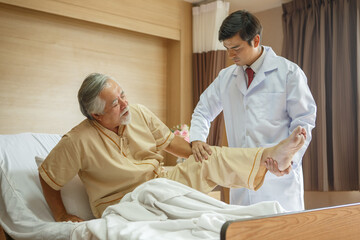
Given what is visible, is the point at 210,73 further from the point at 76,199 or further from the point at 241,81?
the point at 76,199

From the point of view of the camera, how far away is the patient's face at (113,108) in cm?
215

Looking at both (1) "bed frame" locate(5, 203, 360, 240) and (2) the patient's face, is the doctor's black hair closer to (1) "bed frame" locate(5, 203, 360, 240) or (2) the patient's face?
(2) the patient's face

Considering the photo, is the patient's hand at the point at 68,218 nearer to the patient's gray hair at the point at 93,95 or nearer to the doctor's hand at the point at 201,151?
the patient's gray hair at the point at 93,95

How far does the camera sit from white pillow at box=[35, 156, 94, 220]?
6.98 feet

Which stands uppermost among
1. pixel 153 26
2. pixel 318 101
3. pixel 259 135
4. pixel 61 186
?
pixel 153 26

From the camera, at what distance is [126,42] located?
4.20 metres

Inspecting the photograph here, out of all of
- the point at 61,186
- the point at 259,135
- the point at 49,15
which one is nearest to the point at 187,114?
the point at 49,15

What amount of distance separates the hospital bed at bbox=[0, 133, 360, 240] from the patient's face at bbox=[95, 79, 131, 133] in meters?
0.38

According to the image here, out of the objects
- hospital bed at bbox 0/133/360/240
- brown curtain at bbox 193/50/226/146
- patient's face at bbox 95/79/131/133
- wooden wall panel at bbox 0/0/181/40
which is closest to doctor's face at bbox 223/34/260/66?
patient's face at bbox 95/79/131/133

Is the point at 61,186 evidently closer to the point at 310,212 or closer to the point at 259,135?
the point at 259,135

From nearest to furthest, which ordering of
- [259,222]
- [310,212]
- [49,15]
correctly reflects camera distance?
[259,222] → [310,212] → [49,15]

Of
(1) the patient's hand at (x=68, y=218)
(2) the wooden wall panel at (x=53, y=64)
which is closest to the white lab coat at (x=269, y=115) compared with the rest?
(1) the patient's hand at (x=68, y=218)

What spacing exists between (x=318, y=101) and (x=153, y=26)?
5.62ft

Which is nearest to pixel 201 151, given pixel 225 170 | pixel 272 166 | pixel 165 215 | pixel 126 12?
pixel 225 170
